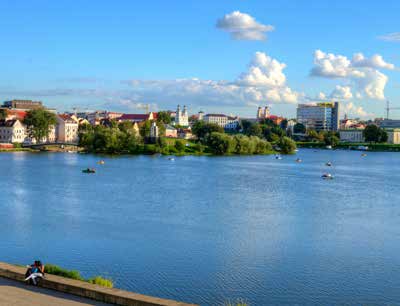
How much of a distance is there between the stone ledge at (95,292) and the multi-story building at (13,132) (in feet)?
280

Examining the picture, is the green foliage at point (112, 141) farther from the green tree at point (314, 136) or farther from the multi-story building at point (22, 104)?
the green tree at point (314, 136)

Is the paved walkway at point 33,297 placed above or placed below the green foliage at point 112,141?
below

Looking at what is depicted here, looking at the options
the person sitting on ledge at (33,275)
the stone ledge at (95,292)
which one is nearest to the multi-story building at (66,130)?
the stone ledge at (95,292)

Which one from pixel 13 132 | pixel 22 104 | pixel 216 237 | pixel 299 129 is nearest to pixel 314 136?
pixel 299 129

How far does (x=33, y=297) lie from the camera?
9.02 m

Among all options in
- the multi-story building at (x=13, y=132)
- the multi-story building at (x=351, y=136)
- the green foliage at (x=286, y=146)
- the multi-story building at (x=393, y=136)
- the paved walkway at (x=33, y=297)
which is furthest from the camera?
the multi-story building at (x=351, y=136)

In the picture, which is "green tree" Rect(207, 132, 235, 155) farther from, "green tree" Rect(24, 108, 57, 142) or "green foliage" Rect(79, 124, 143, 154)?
"green tree" Rect(24, 108, 57, 142)

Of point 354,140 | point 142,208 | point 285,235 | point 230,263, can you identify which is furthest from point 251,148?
point 354,140

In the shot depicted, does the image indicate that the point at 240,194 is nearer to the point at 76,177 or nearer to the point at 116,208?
the point at 116,208

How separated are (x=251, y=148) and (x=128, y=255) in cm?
6679

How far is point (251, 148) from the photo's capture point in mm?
82688

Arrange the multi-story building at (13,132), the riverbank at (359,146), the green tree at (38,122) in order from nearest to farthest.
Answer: the green tree at (38,122), the multi-story building at (13,132), the riverbank at (359,146)

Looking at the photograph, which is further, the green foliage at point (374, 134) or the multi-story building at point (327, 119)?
the multi-story building at point (327, 119)

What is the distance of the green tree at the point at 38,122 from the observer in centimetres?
8531
